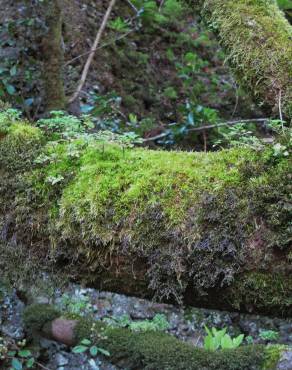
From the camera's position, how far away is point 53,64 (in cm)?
464

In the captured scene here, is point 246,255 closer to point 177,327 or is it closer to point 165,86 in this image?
point 177,327

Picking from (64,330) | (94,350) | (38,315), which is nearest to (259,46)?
(94,350)

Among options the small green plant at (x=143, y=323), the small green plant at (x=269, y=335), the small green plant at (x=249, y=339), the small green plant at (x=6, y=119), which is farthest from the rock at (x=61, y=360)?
the small green plant at (x=6, y=119)

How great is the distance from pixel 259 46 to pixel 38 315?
2320 millimetres

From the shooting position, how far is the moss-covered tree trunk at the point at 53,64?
182 inches

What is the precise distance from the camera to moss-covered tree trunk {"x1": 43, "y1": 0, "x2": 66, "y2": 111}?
462 centimetres

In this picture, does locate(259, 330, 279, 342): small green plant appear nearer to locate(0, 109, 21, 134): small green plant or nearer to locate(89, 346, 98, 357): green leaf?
locate(89, 346, 98, 357): green leaf

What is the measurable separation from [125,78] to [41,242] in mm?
4990

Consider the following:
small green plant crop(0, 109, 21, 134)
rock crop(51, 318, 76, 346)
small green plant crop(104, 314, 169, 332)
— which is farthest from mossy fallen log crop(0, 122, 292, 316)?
small green plant crop(104, 314, 169, 332)

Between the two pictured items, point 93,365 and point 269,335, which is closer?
point 93,365

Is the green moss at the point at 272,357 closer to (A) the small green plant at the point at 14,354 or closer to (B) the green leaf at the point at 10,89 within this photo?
(A) the small green plant at the point at 14,354

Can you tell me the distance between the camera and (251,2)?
2428 millimetres

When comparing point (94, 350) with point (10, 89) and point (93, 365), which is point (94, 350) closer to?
point (93, 365)

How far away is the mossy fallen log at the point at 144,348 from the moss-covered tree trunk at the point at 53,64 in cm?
205
